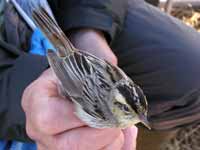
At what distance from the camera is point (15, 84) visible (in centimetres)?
133

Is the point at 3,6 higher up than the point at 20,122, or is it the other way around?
the point at 3,6

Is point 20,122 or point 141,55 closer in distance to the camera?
point 20,122

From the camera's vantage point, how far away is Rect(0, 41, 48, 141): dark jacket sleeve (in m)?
1.30

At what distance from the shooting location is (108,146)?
117cm

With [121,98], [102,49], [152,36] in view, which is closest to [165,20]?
[152,36]

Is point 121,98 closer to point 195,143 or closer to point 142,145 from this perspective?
point 142,145

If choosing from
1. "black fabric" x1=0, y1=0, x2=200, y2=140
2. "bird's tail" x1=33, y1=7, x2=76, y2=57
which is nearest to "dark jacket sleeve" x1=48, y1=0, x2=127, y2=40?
"black fabric" x1=0, y1=0, x2=200, y2=140

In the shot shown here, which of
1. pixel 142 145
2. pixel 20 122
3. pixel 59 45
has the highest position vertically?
pixel 59 45

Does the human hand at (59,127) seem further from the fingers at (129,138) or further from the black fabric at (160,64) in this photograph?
the black fabric at (160,64)

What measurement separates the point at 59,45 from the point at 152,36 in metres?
0.44

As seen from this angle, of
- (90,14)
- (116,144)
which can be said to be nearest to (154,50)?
(90,14)

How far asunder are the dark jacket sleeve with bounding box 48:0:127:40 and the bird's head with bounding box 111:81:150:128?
351 millimetres

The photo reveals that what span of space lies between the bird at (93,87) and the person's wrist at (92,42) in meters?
0.15

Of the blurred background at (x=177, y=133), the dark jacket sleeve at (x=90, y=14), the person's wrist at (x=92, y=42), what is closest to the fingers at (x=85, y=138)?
the person's wrist at (x=92, y=42)
